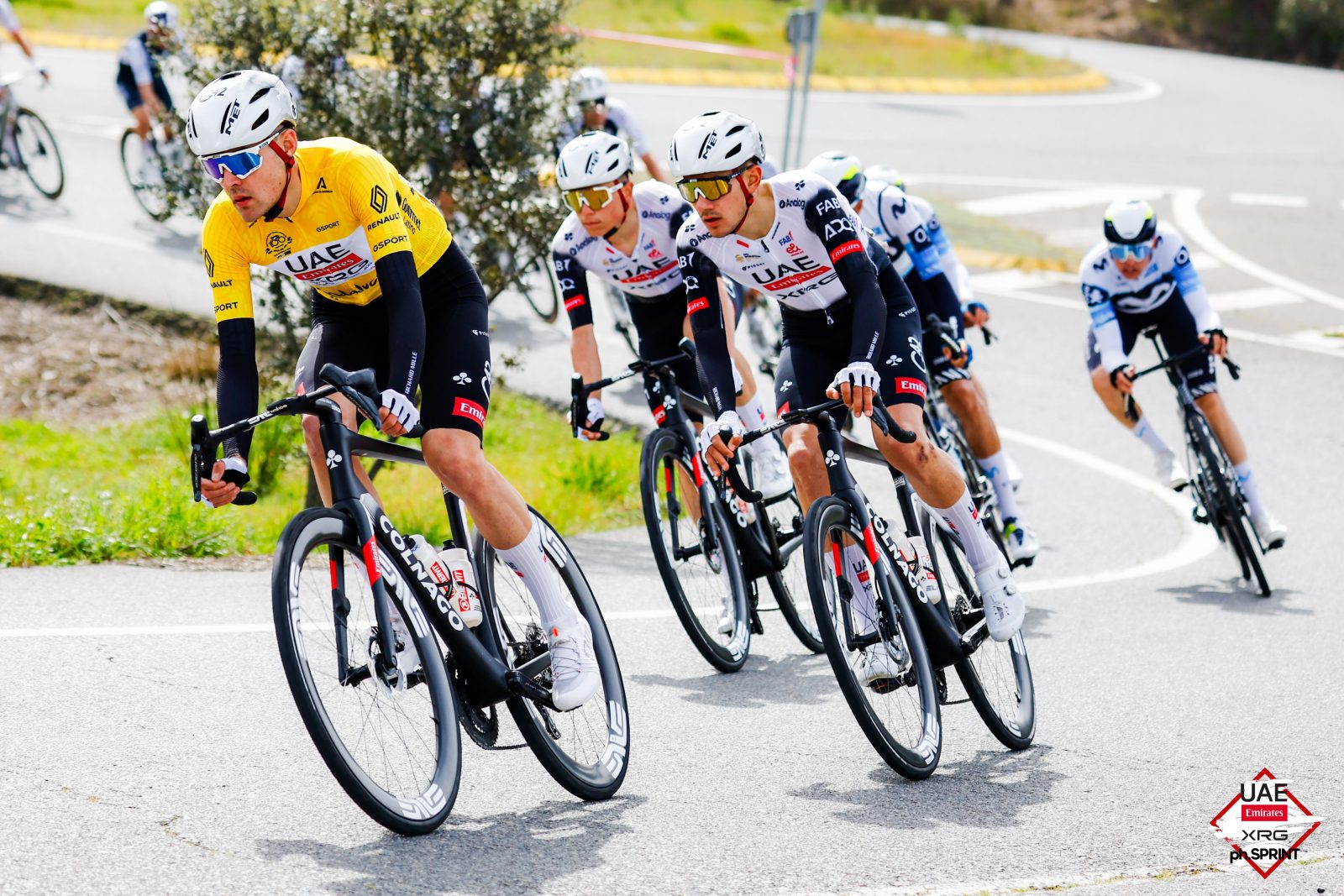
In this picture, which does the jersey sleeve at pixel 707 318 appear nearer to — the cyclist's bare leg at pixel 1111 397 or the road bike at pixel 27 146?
the cyclist's bare leg at pixel 1111 397

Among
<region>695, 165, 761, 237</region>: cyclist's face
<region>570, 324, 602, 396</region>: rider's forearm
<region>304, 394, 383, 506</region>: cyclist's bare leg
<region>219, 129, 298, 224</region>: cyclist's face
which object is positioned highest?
<region>219, 129, 298, 224</region>: cyclist's face

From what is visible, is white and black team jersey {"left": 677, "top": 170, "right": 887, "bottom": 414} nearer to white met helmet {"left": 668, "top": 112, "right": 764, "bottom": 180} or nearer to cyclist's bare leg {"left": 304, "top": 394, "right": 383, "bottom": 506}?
white met helmet {"left": 668, "top": 112, "right": 764, "bottom": 180}

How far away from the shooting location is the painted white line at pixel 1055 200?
64.4 ft

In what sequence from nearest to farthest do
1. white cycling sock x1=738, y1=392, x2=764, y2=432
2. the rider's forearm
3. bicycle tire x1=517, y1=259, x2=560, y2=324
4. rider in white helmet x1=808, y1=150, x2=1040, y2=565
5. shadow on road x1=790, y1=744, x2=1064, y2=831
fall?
shadow on road x1=790, y1=744, x2=1064, y2=831
the rider's forearm
white cycling sock x1=738, y1=392, x2=764, y2=432
rider in white helmet x1=808, y1=150, x2=1040, y2=565
bicycle tire x1=517, y1=259, x2=560, y2=324

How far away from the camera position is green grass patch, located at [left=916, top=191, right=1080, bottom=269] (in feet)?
56.9

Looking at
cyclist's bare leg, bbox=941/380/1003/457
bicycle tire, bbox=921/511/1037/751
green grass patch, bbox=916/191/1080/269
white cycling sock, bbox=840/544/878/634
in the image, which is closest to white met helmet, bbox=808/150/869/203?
cyclist's bare leg, bbox=941/380/1003/457

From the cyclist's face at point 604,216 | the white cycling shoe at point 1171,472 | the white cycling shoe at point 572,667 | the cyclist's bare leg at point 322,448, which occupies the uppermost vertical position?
the cyclist's face at point 604,216

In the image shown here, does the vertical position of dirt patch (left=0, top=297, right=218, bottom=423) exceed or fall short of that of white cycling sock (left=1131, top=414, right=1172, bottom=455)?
it falls short

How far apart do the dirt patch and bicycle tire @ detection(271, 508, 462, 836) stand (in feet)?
22.4

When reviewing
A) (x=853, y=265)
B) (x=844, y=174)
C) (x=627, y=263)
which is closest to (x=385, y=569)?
(x=853, y=265)

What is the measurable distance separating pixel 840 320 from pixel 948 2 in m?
35.3

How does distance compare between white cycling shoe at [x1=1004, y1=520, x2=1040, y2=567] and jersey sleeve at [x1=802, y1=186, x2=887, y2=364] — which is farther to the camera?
white cycling shoe at [x1=1004, y1=520, x2=1040, y2=567]

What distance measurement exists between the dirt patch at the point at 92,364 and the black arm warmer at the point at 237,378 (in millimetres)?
6380

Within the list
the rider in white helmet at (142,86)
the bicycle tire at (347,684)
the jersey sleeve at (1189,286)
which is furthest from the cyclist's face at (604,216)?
the rider in white helmet at (142,86)
